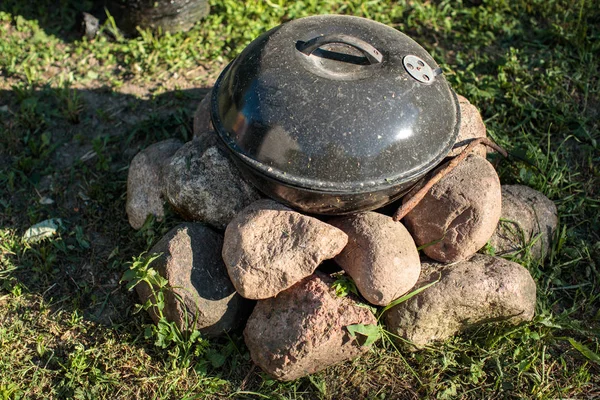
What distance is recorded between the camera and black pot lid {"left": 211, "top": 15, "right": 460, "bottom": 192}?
112 inches

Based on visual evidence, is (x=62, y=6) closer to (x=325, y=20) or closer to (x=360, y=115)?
(x=325, y=20)

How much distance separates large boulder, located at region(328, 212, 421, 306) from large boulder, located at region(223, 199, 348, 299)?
10 centimetres

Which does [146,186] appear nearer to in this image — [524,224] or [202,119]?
[202,119]

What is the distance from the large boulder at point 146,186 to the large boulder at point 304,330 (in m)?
0.95

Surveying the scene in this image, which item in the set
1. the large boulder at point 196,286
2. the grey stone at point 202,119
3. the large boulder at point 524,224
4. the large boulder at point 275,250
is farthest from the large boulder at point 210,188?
the large boulder at point 524,224

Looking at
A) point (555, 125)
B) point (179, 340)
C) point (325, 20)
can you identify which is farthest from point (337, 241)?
point (555, 125)

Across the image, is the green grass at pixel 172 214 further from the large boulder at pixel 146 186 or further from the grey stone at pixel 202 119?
the grey stone at pixel 202 119

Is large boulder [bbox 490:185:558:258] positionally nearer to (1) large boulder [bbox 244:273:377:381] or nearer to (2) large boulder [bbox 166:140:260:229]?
(1) large boulder [bbox 244:273:377:381]

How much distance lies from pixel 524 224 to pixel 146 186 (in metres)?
2.26

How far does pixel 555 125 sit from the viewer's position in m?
4.28

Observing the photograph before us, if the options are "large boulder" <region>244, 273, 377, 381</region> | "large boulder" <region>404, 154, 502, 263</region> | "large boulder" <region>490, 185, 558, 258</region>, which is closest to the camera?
"large boulder" <region>244, 273, 377, 381</region>

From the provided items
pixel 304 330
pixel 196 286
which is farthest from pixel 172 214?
pixel 304 330

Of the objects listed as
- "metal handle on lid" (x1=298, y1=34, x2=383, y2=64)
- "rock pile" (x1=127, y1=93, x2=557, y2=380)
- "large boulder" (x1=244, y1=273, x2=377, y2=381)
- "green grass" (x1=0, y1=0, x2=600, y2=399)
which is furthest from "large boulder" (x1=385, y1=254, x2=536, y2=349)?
"metal handle on lid" (x1=298, y1=34, x2=383, y2=64)

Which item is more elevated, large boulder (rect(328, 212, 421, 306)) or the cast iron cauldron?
the cast iron cauldron
